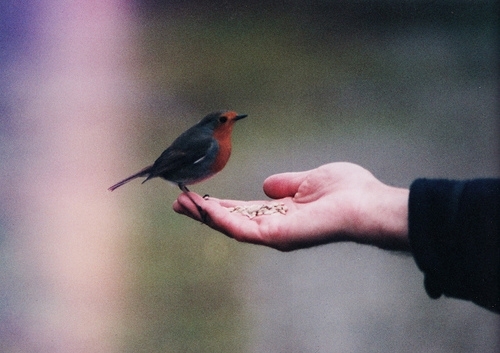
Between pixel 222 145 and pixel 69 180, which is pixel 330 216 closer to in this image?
pixel 222 145

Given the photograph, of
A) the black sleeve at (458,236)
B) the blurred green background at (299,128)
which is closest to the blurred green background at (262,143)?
the blurred green background at (299,128)

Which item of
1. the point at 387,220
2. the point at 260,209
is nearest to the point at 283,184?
the point at 260,209

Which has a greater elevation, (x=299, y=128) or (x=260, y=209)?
(x=299, y=128)

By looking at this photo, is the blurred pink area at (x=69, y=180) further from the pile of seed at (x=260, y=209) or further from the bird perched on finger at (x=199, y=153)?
the pile of seed at (x=260, y=209)

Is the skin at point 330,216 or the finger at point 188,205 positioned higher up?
the finger at point 188,205

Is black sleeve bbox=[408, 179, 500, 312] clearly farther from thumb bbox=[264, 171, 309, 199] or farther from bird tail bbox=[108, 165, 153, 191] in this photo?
bird tail bbox=[108, 165, 153, 191]

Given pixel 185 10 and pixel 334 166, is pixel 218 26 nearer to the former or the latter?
pixel 185 10
